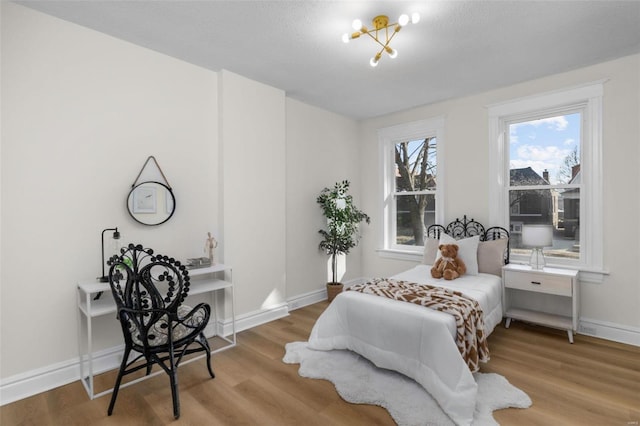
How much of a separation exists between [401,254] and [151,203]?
133 inches

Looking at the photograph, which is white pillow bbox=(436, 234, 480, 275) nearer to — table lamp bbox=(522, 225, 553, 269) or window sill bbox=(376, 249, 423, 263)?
table lamp bbox=(522, 225, 553, 269)

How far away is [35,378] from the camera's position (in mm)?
2361

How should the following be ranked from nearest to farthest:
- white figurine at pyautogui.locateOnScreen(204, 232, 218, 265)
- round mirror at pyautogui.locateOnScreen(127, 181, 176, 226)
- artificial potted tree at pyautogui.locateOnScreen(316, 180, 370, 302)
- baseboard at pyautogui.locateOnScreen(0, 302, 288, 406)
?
baseboard at pyautogui.locateOnScreen(0, 302, 288, 406) → round mirror at pyautogui.locateOnScreen(127, 181, 176, 226) → white figurine at pyautogui.locateOnScreen(204, 232, 218, 265) → artificial potted tree at pyautogui.locateOnScreen(316, 180, 370, 302)

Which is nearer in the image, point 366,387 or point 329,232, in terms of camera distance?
point 366,387

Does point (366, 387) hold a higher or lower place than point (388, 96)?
lower

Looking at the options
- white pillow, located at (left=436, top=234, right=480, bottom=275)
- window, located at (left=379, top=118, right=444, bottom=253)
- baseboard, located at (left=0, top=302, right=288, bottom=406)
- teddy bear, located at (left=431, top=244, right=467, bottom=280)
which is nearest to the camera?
baseboard, located at (left=0, top=302, right=288, bottom=406)

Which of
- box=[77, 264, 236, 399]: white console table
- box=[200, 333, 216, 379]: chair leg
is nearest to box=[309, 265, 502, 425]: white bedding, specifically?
box=[200, 333, 216, 379]: chair leg

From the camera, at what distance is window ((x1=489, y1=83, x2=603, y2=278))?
3.32 m

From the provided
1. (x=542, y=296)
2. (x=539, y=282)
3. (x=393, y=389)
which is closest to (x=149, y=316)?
(x=393, y=389)

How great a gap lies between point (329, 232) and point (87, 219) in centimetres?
282

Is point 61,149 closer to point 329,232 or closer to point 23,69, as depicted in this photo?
point 23,69

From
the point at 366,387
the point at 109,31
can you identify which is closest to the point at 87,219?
the point at 109,31

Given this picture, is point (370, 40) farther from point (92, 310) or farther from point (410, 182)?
point (92, 310)

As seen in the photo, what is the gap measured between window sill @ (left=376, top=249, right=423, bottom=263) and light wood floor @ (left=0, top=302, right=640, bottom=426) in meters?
1.70
